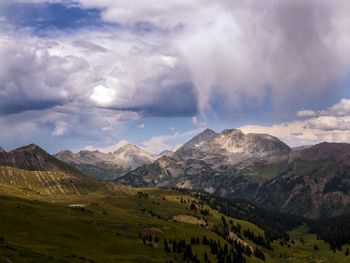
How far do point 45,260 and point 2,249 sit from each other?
574 inches

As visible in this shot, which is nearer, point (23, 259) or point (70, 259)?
point (23, 259)

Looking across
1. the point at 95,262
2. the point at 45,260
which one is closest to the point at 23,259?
the point at 45,260

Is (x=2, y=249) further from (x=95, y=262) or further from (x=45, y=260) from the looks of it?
(x=95, y=262)

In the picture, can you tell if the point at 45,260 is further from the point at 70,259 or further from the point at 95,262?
the point at 95,262

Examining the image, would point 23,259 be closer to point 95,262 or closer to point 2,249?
point 2,249

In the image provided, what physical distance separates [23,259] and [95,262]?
40.3m

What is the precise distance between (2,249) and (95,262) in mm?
40214

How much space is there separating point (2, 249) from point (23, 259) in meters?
11.6

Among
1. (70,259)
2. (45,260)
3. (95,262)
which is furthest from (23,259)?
(95,262)

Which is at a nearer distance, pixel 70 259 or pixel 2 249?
pixel 2 249

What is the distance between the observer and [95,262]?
188m

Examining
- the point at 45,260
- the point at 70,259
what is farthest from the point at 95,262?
the point at 45,260

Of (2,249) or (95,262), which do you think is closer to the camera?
(2,249)

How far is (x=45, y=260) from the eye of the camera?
161375mm
